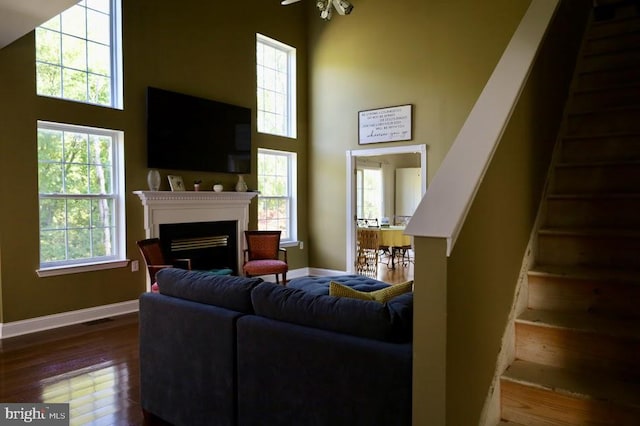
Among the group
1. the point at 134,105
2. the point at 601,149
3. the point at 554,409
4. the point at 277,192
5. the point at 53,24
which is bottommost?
the point at 554,409

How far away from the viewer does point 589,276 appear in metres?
2.08

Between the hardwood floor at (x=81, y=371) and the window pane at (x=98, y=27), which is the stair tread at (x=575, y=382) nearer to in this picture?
the hardwood floor at (x=81, y=371)

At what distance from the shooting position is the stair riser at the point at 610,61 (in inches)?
122

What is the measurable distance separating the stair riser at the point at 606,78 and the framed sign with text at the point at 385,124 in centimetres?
332

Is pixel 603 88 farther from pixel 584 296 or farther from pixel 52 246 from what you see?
pixel 52 246

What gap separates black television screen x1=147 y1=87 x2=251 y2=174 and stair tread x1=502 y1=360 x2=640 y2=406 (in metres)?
4.55

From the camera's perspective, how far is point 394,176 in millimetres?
11453

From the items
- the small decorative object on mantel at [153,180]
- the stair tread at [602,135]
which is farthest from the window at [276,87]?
the stair tread at [602,135]

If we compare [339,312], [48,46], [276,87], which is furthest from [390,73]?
[339,312]

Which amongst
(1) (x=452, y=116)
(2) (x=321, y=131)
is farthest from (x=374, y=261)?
(1) (x=452, y=116)

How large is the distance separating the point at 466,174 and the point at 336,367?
919mm

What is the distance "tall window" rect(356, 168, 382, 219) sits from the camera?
10.5 metres

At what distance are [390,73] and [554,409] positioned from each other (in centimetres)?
563

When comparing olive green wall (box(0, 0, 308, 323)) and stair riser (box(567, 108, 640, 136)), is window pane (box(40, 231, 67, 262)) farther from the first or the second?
stair riser (box(567, 108, 640, 136))
